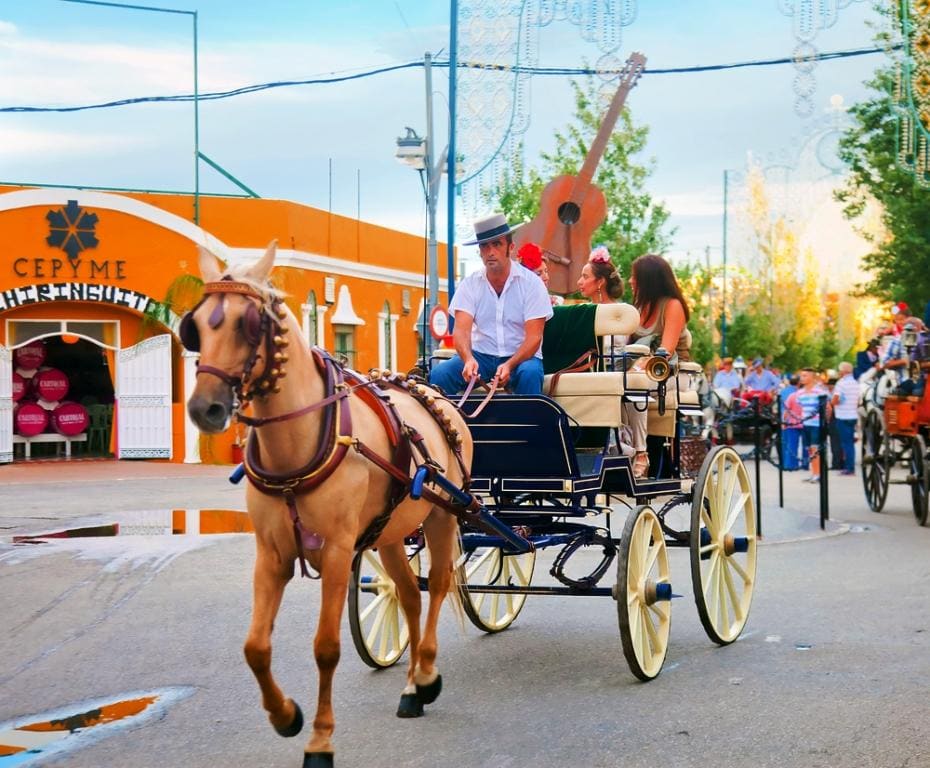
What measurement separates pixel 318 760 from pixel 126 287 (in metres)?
21.2

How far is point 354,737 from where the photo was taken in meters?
5.73

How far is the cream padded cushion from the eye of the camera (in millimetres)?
7909

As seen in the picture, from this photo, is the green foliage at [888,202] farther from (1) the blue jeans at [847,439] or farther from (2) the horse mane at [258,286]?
(2) the horse mane at [258,286]

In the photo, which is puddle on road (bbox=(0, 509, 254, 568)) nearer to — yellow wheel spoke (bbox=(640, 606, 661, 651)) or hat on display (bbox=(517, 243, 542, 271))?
hat on display (bbox=(517, 243, 542, 271))

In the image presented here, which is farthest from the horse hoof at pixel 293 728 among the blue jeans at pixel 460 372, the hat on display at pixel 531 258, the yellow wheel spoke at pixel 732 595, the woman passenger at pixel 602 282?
the hat on display at pixel 531 258

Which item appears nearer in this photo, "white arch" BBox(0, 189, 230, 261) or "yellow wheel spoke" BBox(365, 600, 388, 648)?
"yellow wheel spoke" BBox(365, 600, 388, 648)

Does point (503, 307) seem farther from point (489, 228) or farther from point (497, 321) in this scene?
point (489, 228)

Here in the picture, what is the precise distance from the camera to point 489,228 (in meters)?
7.34

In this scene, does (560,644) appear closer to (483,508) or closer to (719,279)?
(483,508)

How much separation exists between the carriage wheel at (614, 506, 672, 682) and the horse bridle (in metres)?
2.32

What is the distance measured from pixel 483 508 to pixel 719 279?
74.3m

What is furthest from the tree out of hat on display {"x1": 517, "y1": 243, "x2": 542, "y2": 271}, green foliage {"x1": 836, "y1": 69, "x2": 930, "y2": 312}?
hat on display {"x1": 517, "y1": 243, "x2": 542, "y2": 271}

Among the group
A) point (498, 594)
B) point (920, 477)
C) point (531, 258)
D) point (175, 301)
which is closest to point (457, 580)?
point (498, 594)

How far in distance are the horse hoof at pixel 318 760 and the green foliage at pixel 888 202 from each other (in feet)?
80.5
